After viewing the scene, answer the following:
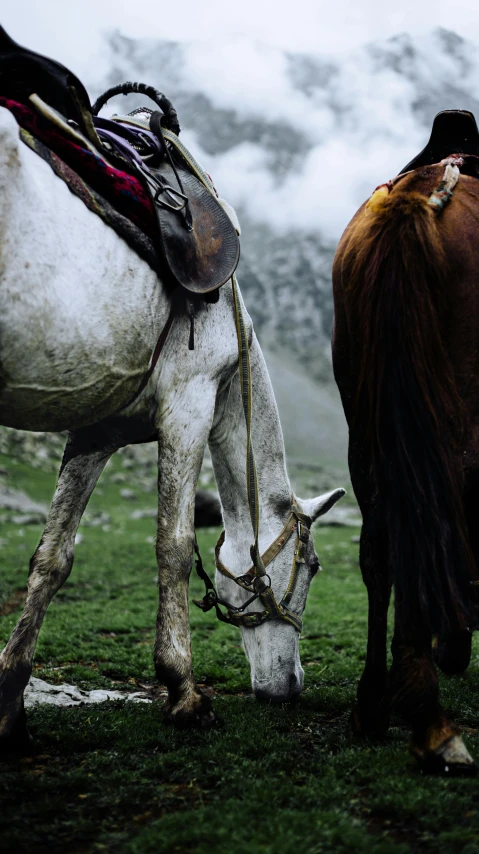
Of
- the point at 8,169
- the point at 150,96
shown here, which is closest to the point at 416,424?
the point at 8,169

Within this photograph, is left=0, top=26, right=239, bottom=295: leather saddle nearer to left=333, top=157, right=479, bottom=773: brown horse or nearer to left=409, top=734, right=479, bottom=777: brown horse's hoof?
left=333, top=157, right=479, bottom=773: brown horse

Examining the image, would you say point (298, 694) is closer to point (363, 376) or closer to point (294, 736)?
point (294, 736)

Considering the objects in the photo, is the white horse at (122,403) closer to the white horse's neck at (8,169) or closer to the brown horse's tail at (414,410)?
the white horse's neck at (8,169)

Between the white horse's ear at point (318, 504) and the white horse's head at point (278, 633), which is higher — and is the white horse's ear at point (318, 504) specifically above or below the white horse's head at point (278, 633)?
above

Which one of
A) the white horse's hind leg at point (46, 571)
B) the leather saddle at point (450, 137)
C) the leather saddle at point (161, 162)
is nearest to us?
the leather saddle at point (161, 162)

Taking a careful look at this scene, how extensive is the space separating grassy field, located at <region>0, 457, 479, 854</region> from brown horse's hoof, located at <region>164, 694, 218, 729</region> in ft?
0.27

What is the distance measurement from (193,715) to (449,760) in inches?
62.0

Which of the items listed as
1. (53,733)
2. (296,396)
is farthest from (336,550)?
(296,396)

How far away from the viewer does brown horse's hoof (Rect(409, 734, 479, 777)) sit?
3365 millimetres

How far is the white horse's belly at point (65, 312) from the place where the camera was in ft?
11.3

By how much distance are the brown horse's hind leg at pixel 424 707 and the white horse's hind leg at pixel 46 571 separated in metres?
2.12

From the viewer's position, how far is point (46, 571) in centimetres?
456

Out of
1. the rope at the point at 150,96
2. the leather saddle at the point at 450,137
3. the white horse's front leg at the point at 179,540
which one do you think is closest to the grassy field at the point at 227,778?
the white horse's front leg at the point at 179,540

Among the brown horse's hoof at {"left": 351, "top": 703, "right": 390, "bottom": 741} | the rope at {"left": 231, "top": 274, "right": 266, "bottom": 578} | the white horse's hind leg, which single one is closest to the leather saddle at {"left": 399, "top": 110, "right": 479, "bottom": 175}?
the rope at {"left": 231, "top": 274, "right": 266, "bottom": 578}
